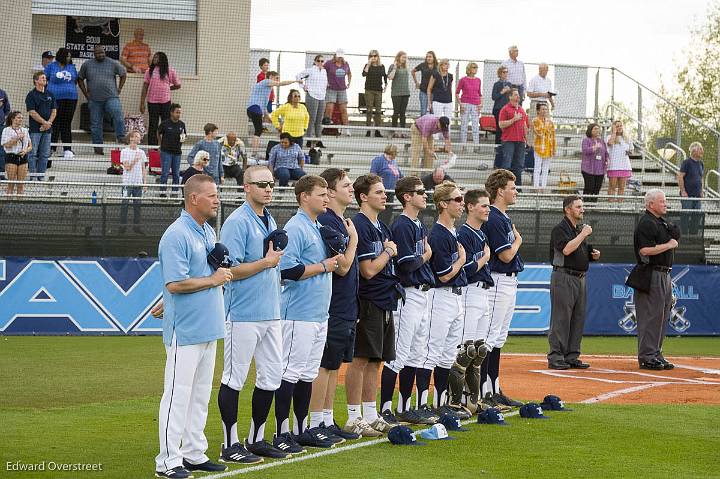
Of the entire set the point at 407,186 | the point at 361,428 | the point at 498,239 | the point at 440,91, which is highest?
the point at 440,91

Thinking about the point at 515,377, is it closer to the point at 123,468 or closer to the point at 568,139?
the point at 123,468

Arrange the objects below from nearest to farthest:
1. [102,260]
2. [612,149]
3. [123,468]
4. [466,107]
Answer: [123,468]
[102,260]
[612,149]
[466,107]

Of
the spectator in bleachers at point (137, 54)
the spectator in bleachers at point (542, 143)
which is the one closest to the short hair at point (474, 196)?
the spectator in bleachers at point (542, 143)

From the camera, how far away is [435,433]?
9.75 metres

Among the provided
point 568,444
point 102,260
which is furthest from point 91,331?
point 568,444

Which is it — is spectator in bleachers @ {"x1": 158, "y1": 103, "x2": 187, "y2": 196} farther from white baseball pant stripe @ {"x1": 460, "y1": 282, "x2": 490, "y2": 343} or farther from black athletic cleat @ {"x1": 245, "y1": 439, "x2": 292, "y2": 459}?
black athletic cleat @ {"x1": 245, "y1": 439, "x2": 292, "y2": 459}

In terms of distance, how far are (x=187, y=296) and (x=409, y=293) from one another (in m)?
3.05

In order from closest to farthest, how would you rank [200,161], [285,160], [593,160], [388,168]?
1. [200,161]
2. [388,168]
3. [285,160]
4. [593,160]

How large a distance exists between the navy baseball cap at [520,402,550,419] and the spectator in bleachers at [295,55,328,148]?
15.5 meters

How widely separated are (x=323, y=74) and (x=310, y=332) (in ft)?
57.1

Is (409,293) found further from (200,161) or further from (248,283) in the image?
(200,161)

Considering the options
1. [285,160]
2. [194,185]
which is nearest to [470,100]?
[285,160]

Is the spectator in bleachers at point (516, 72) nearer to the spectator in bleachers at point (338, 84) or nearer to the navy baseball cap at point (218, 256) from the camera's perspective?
the spectator in bleachers at point (338, 84)

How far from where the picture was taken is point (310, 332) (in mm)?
8992
